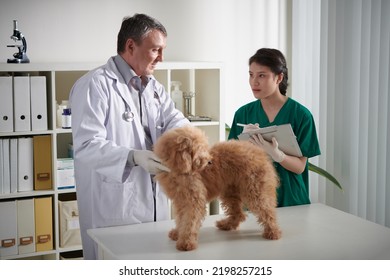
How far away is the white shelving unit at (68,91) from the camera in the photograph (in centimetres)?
286

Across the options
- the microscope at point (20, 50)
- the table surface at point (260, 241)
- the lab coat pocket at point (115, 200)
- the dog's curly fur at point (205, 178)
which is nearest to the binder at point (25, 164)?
the microscope at point (20, 50)

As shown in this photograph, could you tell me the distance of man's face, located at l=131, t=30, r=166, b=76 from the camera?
2162mm

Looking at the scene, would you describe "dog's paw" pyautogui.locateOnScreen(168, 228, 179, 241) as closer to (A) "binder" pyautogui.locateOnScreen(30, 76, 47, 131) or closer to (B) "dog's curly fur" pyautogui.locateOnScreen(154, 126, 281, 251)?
(B) "dog's curly fur" pyautogui.locateOnScreen(154, 126, 281, 251)

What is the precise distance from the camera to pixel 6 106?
2789 millimetres

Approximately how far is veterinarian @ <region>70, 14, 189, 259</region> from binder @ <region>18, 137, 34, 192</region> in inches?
27.4

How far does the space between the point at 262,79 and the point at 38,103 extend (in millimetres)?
1111

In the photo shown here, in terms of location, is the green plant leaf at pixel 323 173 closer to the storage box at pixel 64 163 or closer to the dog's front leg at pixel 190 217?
the storage box at pixel 64 163

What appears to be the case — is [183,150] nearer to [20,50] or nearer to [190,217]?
[190,217]

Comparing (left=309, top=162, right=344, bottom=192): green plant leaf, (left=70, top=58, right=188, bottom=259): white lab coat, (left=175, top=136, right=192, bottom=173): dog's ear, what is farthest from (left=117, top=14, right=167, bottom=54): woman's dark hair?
(left=309, top=162, right=344, bottom=192): green plant leaf

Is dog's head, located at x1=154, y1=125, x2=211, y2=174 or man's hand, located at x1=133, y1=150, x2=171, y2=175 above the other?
dog's head, located at x1=154, y1=125, x2=211, y2=174

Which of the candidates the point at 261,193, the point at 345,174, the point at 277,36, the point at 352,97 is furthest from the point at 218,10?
the point at 261,193

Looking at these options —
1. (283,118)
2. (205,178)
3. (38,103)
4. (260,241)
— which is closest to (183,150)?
(205,178)

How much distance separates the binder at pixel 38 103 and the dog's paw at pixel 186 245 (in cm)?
138
